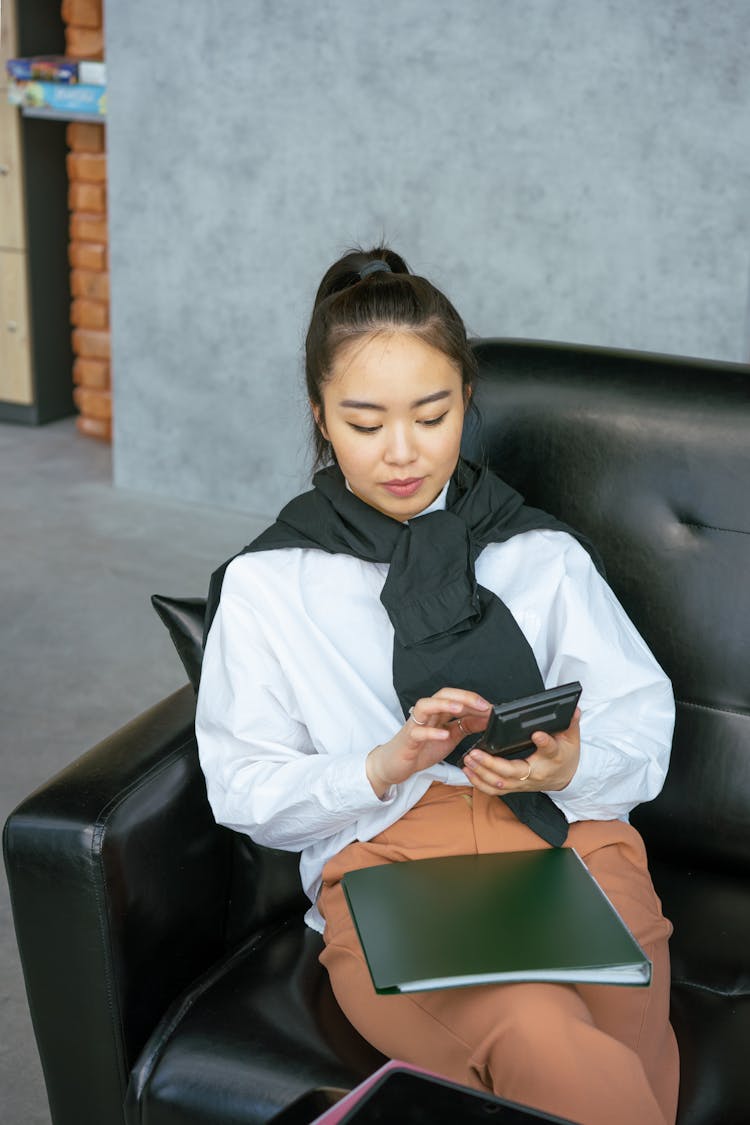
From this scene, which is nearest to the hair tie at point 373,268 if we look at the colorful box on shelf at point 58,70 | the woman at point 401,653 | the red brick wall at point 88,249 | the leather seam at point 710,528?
the woman at point 401,653

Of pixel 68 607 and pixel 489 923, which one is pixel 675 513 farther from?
pixel 68 607

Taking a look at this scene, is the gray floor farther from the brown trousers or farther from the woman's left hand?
the woman's left hand

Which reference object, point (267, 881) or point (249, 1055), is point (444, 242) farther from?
point (249, 1055)

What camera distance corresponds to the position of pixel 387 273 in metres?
1.56

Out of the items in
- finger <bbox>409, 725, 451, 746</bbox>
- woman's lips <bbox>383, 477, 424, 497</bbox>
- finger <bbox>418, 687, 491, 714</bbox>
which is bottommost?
finger <bbox>409, 725, 451, 746</bbox>

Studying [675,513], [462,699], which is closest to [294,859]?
[462,699]

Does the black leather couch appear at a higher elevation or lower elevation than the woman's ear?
lower

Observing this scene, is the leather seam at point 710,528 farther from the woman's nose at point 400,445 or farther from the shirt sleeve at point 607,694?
the woman's nose at point 400,445

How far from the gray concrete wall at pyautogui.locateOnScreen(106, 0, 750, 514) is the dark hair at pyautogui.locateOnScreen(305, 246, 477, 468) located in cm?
194

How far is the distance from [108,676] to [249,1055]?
1950 millimetres

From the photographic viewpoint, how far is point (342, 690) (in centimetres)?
151

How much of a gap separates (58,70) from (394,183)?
1.41 m

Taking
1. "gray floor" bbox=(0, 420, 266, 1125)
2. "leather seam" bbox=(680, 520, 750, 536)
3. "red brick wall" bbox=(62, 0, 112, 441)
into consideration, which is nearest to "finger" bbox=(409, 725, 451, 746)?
"leather seam" bbox=(680, 520, 750, 536)

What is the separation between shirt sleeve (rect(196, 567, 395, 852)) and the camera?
1.42m
